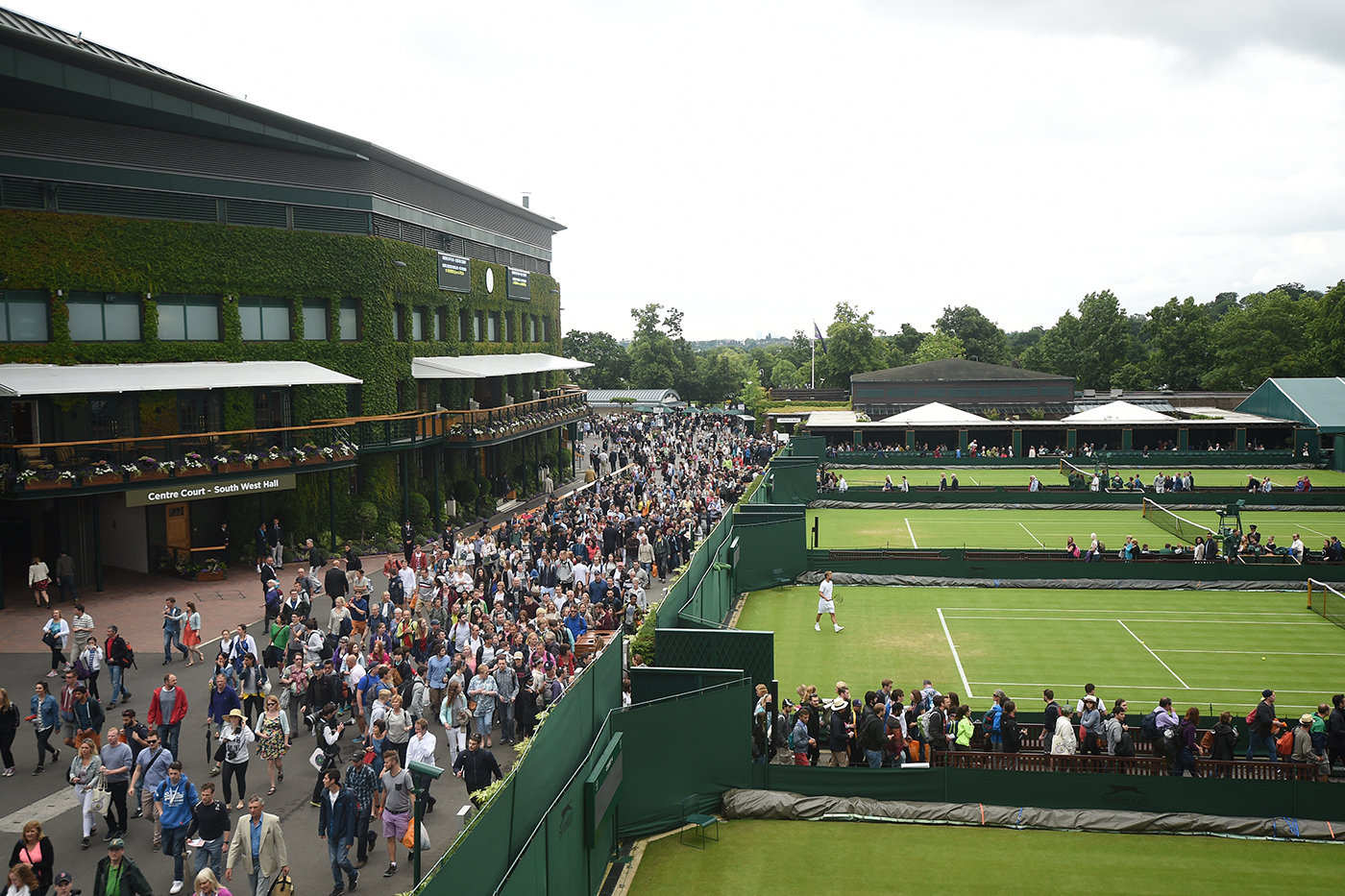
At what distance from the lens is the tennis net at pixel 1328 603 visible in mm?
27672

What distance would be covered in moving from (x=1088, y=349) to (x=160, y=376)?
109 meters

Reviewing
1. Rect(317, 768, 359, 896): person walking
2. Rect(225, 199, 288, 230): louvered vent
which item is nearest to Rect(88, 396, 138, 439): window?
Rect(225, 199, 288, 230): louvered vent

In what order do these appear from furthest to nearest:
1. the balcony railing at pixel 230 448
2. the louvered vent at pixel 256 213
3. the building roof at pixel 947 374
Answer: the building roof at pixel 947 374 → the louvered vent at pixel 256 213 → the balcony railing at pixel 230 448

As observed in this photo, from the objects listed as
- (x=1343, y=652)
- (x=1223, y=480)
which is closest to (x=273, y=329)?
(x=1343, y=652)

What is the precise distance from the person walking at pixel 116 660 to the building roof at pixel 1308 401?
6704 cm

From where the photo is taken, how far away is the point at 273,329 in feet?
113

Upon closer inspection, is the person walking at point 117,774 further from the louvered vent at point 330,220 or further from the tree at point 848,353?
the tree at point 848,353

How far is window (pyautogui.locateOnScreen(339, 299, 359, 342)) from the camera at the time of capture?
36688mm

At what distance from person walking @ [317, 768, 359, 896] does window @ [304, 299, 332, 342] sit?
26413 mm

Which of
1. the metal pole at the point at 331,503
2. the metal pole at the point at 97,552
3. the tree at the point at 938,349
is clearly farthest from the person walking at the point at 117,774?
the tree at the point at 938,349

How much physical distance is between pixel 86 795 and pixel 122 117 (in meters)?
25.1

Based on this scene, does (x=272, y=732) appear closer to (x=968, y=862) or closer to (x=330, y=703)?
(x=330, y=703)

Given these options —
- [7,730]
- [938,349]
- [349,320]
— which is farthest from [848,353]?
[7,730]

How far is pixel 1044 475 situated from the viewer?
193ft
